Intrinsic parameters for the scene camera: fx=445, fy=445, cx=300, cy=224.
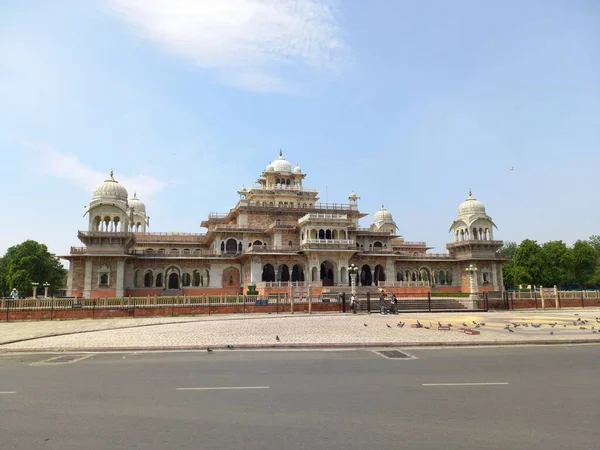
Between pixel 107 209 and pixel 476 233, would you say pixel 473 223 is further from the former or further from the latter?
pixel 107 209

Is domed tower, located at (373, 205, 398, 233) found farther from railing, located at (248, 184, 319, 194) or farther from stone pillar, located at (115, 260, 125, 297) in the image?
stone pillar, located at (115, 260, 125, 297)

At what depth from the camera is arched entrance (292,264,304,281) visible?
5181 centimetres

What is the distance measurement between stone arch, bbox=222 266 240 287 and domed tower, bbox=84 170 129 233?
41.0 ft

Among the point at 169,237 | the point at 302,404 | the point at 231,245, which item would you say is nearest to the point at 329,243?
the point at 231,245

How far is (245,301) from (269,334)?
12.9 m

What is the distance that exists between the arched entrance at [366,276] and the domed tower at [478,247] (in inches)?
473

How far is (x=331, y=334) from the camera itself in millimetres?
17734

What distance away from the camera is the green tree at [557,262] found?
218 ft

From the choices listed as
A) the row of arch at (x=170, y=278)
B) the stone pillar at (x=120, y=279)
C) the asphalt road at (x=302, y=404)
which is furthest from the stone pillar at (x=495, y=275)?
the asphalt road at (x=302, y=404)

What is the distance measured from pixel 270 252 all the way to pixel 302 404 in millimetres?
40282

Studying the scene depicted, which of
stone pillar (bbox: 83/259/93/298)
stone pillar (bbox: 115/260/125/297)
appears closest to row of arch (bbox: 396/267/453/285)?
stone pillar (bbox: 115/260/125/297)

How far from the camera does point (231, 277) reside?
53.2 meters

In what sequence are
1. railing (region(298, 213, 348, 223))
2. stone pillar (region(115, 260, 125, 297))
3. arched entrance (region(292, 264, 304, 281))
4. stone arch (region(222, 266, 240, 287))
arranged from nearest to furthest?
stone pillar (region(115, 260, 125, 297))
railing (region(298, 213, 348, 223))
arched entrance (region(292, 264, 304, 281))
stone arch (region(222, 266, 240, 287))

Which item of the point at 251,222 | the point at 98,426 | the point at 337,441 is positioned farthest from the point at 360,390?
the point at 251,222
